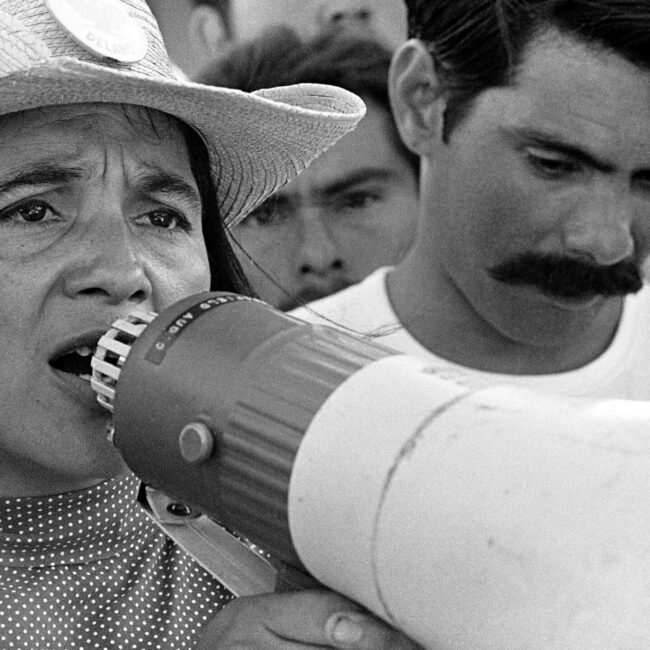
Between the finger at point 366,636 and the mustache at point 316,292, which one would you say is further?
the mustache at point 316,292

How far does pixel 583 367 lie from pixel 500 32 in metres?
0.71

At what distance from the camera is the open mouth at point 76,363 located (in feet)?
4.53

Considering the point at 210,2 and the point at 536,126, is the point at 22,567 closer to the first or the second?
the point at 536,126

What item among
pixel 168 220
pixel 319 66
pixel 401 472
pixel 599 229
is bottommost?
pixel 319 66

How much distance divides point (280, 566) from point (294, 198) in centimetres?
187

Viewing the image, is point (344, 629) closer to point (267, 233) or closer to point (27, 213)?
point (27, 213)

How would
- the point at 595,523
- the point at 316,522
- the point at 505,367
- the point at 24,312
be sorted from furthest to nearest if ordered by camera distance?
the point at 505,367
the point at 24,312
the point at 316,522
the point at 595,523

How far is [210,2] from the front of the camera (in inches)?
159

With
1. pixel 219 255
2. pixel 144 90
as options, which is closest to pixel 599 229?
pixel 219 255

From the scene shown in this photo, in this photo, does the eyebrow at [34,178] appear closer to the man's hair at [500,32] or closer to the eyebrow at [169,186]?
the eyebrow at [169,186]

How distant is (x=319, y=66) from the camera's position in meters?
3.18

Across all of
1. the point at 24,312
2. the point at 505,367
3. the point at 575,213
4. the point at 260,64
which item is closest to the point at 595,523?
the point at 24,312

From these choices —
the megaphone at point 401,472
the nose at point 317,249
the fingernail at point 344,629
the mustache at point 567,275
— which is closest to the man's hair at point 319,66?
the nose at point 317,249

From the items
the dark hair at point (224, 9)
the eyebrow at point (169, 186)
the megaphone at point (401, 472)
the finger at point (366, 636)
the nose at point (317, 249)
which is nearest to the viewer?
the megaphone at point (401, 472)
